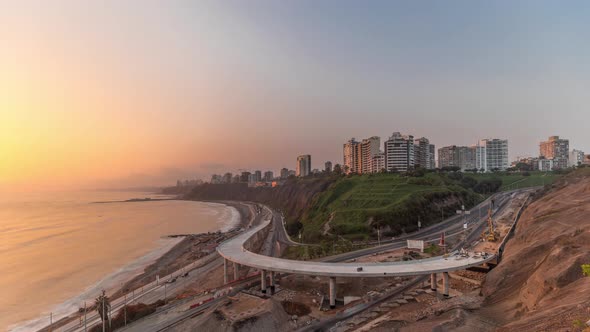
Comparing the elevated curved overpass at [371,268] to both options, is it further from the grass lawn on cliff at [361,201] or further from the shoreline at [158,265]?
the grass lawn on cliff at [361,201]

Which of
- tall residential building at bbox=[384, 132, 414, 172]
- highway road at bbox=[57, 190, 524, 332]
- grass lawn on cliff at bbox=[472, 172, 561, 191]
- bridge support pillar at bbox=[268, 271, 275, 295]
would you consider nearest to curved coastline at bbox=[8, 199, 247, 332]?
highway road at bbox=[57, 190, 524, 332]

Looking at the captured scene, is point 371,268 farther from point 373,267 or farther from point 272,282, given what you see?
point 272,282

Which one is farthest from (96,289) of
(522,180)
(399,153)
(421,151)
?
(522,180)

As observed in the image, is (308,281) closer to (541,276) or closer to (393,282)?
(393,282)

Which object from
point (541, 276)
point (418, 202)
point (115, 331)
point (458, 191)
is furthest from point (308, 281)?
point (458, 191)

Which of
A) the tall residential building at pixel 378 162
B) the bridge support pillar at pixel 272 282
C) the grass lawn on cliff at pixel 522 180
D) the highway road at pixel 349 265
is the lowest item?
the bridge support pillar at pixel 272 282

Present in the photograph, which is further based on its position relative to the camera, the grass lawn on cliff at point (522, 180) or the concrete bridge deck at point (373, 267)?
the grass lawn on cliff at point (522, 180)

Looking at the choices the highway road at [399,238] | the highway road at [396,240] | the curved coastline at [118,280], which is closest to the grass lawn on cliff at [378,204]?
the highway road at [399,238]
